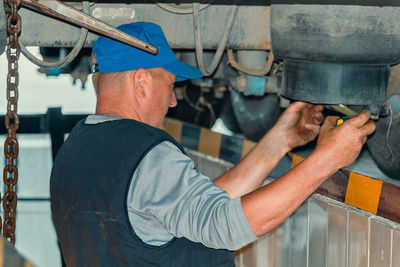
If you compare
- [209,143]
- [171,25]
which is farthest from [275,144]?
[209,143]

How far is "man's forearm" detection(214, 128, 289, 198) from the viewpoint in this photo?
2.78 metres

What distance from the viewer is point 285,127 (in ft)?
9.15

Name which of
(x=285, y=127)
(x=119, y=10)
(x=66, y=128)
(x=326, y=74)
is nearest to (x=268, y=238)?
(x=285, y=127)

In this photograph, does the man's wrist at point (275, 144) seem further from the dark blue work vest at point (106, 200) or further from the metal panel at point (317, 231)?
the dark blue work vest at point (106, 200)

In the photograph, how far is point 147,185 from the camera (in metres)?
1.97

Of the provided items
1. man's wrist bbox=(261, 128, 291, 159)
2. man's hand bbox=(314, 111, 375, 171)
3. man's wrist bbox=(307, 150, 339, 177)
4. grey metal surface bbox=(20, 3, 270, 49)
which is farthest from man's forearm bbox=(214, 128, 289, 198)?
man's wrist bbox=(307, 150, 339, 177)

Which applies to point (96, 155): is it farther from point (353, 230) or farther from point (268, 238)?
point (268, 238)

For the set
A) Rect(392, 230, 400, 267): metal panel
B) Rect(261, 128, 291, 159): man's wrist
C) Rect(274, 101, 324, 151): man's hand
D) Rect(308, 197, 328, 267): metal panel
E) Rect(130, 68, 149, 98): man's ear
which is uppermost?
Rect(130, 68, 149, 98): man's ear

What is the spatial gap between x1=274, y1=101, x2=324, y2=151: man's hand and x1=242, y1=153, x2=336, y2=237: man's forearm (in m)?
0.72

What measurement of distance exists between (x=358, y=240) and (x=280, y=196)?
2.29 ft

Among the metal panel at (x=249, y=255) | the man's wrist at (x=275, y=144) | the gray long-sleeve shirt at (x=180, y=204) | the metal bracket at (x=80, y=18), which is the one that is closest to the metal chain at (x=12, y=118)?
the metal bracket at (x=80, y=18)

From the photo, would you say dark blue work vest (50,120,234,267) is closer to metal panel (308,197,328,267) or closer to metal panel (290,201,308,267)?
metal panel (308,197,328,267)

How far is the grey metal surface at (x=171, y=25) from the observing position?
265 cm

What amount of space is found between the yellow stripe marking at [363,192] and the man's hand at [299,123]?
0.88ft
